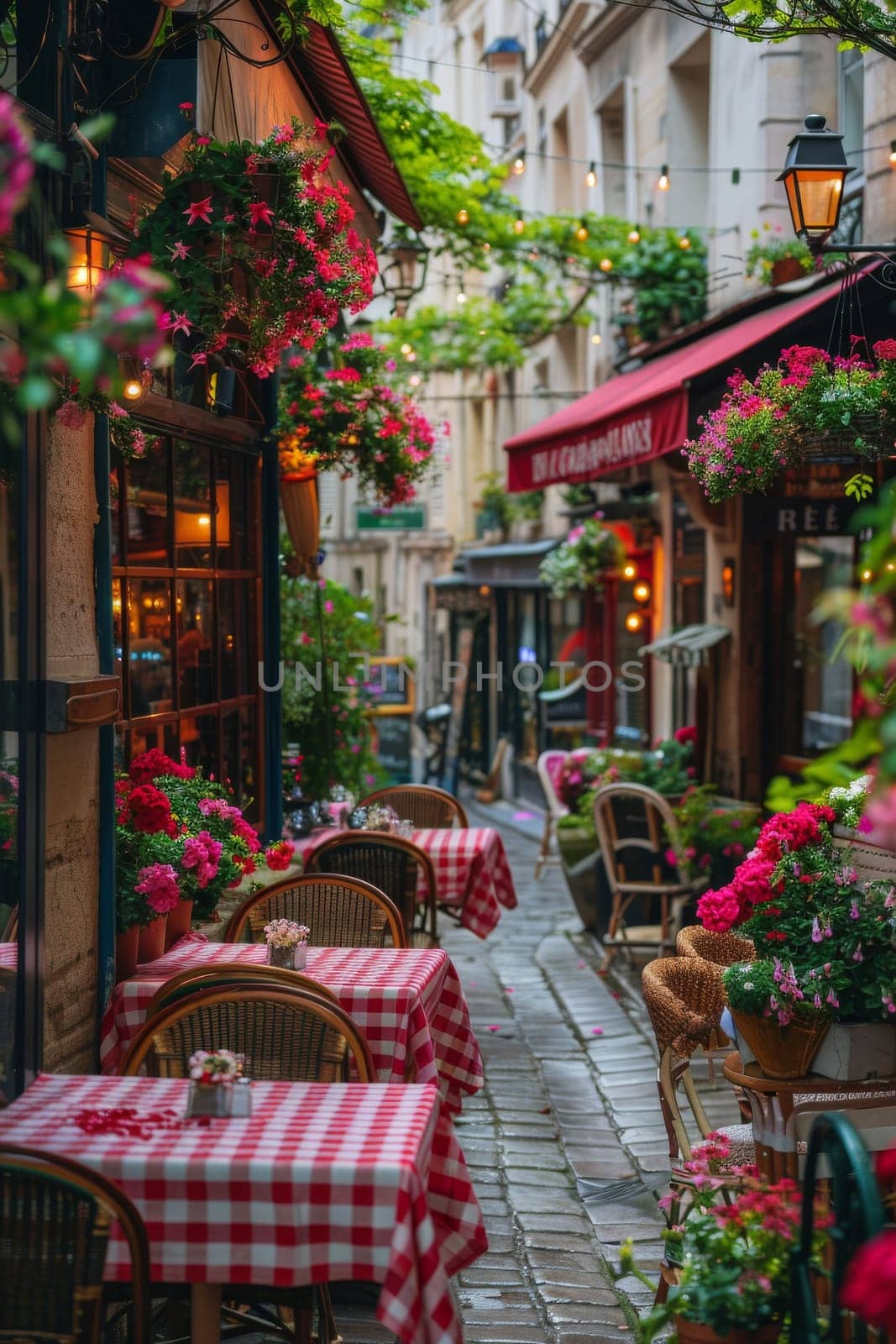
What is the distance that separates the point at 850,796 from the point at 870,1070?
97cm

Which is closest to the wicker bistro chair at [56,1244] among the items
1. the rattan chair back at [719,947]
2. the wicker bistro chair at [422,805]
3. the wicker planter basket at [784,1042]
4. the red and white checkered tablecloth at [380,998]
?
the red and white checkered tablecloth at [380,998]

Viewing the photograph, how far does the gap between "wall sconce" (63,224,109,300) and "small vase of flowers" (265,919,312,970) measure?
2195mm

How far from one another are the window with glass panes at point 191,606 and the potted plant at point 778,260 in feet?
13.0

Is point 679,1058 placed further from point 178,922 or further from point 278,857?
point 278,857

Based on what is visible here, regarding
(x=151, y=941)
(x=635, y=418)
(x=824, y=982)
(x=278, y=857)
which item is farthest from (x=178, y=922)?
(x=635, y=418)

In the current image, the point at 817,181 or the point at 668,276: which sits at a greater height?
the point at 668,276

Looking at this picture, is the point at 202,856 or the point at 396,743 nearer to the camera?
the point at 202,856

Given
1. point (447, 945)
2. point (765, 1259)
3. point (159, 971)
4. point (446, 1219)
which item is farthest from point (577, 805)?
point (765, 1259)

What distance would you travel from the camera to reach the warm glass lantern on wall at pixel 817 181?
6.04m

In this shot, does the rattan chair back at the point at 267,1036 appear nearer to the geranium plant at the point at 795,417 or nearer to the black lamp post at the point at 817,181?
the geranium plant at the point at 795,417

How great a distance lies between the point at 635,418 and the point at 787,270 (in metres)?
1.84

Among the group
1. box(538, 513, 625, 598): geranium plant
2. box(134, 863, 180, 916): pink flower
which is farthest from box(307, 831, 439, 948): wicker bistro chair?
box(538, 513, 625, 598): geranium plant

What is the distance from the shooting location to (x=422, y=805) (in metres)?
9.74

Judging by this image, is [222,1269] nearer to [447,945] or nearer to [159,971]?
[159,971]
